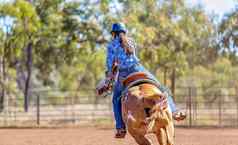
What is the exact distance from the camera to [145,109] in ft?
25.9

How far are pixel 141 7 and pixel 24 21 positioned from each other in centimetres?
637

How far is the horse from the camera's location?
7875 millimetres

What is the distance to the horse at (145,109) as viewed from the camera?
7.88 meters

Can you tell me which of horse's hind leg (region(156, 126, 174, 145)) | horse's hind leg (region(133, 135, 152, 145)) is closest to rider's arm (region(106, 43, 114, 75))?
horse's hind leg (region(133, 135, 152, 145))

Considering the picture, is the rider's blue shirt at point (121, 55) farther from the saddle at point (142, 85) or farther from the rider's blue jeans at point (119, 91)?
the saddle at point (142, 85)

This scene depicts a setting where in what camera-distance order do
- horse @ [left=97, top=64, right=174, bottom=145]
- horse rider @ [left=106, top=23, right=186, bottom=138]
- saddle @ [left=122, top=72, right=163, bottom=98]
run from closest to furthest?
horse @ [left=97, top=64, right=174, bottom=145], saddle @ [left=122, top=72, right=163, bottom=98], horse rider @ [left=106, top=23, right=186, bottom=138]

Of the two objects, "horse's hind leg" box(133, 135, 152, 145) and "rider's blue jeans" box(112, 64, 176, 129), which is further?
"rider's blue jeans" box(112, 64, 176, 129)

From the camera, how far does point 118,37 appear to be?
29.5 ft

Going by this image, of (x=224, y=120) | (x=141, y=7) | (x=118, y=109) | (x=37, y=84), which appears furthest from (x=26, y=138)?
(x=37, y=84)

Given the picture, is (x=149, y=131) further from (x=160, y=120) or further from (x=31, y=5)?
(x=31, y=5)

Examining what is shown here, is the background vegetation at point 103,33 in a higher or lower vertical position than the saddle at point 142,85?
higher

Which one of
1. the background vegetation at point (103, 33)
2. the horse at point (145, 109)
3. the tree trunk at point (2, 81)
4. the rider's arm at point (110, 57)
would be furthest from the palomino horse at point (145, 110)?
the tree trunk at point (2, 81)

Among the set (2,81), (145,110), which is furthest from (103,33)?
(145,110)

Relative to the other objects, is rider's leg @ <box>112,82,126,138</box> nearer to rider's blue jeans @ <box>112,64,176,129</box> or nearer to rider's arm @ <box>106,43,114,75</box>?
rider's blue jeans @ <box>112,64,176,129</box>
